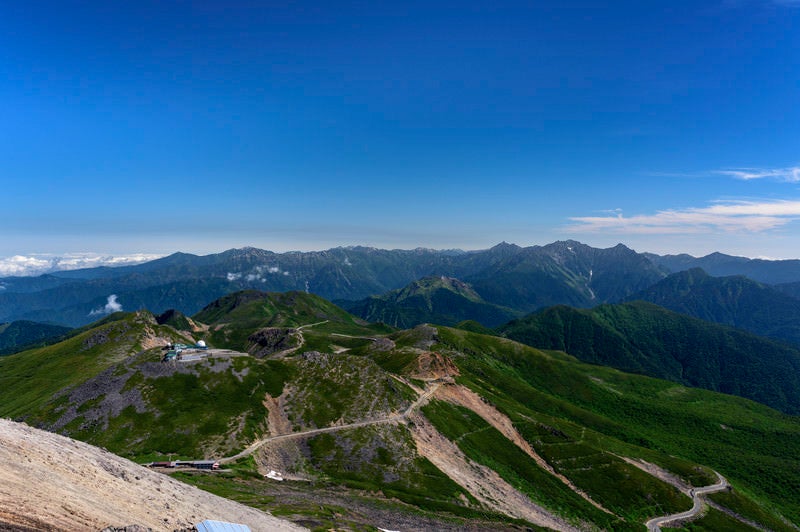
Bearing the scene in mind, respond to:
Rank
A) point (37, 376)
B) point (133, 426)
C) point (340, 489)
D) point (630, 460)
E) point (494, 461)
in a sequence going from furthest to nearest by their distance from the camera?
point (37, 376) → point (630, 460) → point (494, 461) → point (133, 426) → point (340, 489)

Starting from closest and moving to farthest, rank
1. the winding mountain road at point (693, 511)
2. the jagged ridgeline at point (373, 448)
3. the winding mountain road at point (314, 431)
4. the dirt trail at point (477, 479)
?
the jagged ridgeline at point (373, 448) → the winding mountain road at point (314, 431) → the dirt trail at point (477, 479) → the winding mountain road at point (693, 511)

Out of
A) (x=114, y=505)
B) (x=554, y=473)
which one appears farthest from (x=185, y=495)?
(x=554, y=473)

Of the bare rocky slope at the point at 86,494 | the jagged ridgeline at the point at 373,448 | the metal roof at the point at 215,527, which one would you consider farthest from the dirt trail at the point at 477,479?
the metal roof at the point at 215,527

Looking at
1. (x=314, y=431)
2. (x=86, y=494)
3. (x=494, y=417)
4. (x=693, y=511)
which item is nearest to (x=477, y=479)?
(x=494, y=417)

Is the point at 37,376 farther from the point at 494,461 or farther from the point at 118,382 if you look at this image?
the point at 494,461

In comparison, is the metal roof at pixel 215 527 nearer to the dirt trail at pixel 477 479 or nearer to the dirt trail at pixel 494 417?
the dirt trail at pixel 477 479

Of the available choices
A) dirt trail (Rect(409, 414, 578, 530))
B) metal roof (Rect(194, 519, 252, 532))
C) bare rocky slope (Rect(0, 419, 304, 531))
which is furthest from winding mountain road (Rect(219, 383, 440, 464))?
metal roof (Rect(194, 519, 252, 532))

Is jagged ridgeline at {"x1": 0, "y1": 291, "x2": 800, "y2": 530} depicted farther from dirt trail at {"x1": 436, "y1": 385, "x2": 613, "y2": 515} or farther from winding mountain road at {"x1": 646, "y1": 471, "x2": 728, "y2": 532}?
winding mountain road at {"x1": 646, "y1": 471, "x2": 728, "y2": 532}
